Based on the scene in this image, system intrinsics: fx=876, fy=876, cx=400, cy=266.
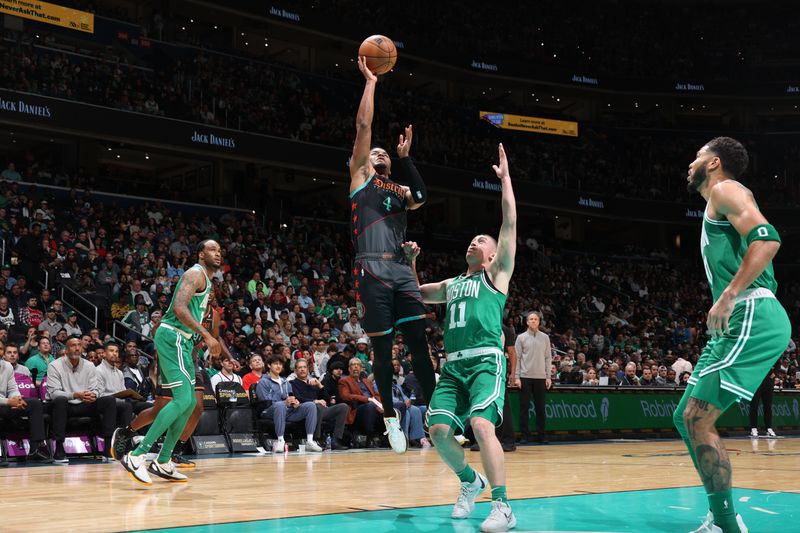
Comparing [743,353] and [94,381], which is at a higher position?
[743,353]

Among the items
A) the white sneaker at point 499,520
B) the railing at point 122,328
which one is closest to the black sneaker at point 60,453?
the railing at point 122,328

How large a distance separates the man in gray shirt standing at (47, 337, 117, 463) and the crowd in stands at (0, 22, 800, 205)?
13930mm

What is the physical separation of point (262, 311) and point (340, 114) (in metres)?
14.3

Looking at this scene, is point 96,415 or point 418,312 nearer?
point 418,312

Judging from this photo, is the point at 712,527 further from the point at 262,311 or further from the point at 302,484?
the point at 262,311

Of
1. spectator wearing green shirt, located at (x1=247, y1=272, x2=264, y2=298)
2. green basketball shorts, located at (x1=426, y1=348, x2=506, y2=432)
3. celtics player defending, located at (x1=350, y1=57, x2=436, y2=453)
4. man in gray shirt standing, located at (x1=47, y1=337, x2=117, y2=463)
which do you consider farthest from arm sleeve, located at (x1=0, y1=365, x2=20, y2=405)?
spectator wearing green shirt, located at (x1=247, y1=272, x2=264, y2=298)

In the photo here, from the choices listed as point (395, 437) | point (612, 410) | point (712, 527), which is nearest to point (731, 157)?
point (712, 527)

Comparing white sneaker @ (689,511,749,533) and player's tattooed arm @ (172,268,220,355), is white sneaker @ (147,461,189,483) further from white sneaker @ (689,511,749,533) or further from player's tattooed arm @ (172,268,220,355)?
white sneaker @ (689,511,749,533)

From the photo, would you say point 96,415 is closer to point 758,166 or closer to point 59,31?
point 59,31

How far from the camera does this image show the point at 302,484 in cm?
793

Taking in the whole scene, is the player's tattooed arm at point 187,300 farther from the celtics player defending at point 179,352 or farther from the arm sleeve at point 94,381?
the arm sleeve at point 94,381

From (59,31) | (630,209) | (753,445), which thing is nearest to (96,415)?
(753,445)

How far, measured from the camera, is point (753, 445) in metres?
14.7

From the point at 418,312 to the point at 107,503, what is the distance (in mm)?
2718
